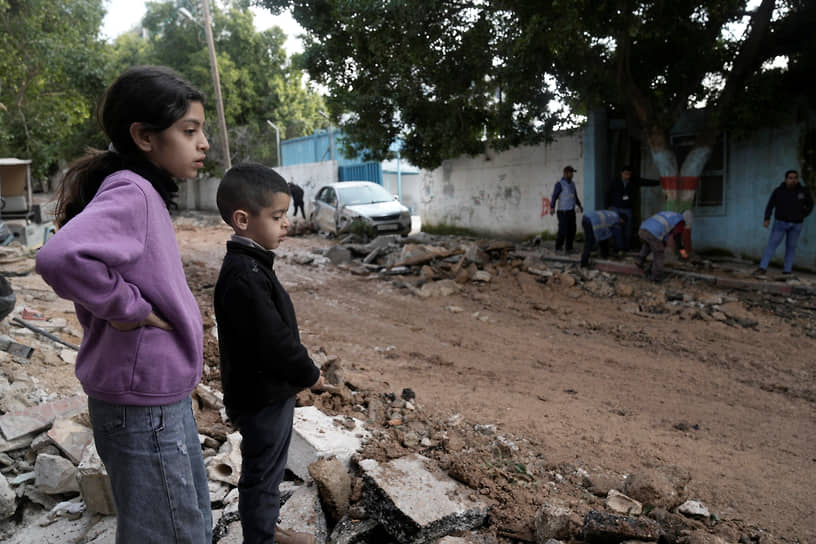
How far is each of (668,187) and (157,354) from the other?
1014 cm

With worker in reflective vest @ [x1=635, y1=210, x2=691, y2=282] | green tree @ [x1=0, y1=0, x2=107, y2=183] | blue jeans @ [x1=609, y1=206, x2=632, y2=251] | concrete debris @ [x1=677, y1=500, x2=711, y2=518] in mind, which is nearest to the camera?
concrete debris @ [x1=677, y1=500, x2=711, y2=518]

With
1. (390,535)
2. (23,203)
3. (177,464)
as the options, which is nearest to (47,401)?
(390,535)

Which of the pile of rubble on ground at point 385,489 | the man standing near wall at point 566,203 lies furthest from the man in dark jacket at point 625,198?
the pile of rubble on ground at point 385,489

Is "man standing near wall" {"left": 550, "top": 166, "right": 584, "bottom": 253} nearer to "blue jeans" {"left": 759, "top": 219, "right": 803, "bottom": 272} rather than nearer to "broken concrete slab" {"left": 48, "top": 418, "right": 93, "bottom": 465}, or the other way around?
"blue jeans" {"left": 759, "top": 219, "right": 803, "bottom": 272}

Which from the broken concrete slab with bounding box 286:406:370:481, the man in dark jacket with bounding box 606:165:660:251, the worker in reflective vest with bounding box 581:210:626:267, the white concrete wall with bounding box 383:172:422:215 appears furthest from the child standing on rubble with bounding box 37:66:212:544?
the white concrete wall with bounding box 383:172:422:215

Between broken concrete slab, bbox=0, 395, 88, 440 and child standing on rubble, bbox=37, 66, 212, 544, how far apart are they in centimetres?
236

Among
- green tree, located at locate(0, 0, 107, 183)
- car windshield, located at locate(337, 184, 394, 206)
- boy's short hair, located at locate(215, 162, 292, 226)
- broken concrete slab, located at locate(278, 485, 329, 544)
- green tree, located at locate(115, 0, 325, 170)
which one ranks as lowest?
broken concrete slab, located at locate(278, 485, 329, 544)

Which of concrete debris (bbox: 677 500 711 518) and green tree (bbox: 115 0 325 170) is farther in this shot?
green tree (bbox: 115 0 325 170)

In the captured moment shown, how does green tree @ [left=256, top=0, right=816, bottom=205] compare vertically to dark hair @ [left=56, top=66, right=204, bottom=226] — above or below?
above

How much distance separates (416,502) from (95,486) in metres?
1.62

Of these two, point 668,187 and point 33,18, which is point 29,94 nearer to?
point 33,18

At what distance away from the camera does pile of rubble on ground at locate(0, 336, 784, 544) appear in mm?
2639

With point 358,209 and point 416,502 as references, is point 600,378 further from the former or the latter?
point 358,209

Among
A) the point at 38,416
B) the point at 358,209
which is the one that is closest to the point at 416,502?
the point at 38,416
